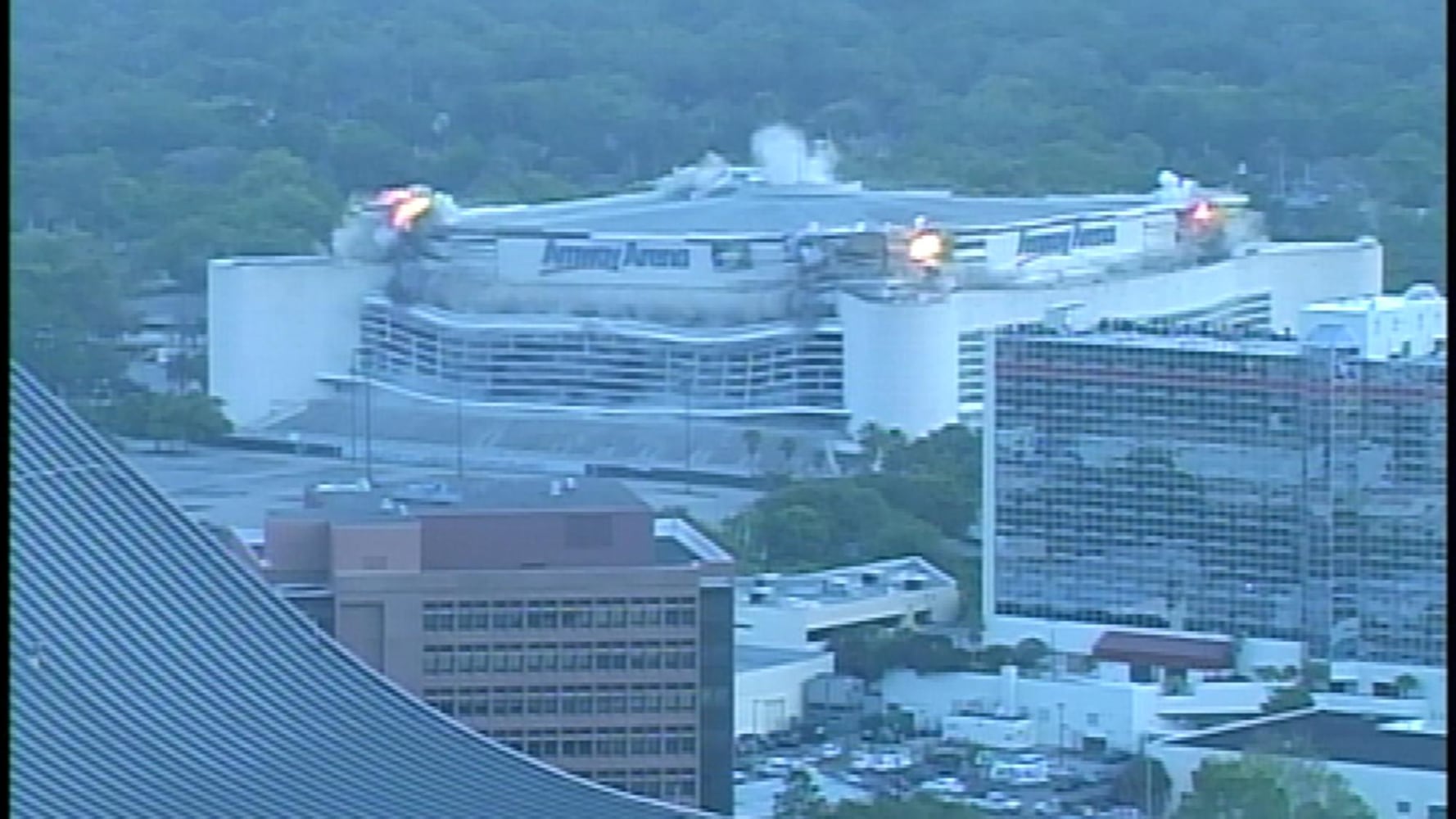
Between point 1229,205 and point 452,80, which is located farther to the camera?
point 452,80

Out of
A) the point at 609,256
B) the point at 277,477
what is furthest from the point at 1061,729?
the point at 609,256

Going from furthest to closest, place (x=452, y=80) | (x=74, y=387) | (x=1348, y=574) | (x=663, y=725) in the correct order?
(x=452, y=80), (x=74, y=387), (x=1348, y=574), (x=663, y=725)

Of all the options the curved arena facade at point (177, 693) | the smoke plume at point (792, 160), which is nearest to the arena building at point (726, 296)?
the smoke plume at point (792, 160)

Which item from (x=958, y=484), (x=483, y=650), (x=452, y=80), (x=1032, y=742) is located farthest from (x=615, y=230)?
(x=452, y=80)

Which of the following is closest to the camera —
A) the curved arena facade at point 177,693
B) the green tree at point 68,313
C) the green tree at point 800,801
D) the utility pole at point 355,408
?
the curved arena facade at point 177,693

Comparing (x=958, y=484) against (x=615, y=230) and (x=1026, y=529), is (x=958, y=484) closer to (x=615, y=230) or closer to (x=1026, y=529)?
(x=1026, y=529)

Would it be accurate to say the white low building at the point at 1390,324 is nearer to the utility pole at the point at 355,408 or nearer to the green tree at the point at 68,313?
the utility pole at the point at 355,408

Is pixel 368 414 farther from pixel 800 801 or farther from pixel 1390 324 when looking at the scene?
pixel 800 801
